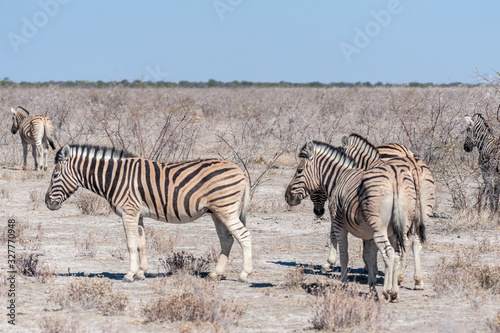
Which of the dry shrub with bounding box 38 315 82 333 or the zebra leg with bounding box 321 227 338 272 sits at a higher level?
the zebra leg with bounding box 321 227 338 272

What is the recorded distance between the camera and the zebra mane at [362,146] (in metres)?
9.09

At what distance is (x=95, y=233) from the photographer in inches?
479

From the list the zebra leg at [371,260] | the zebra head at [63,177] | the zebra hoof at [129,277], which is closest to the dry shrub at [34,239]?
the zebra head at [63,177]

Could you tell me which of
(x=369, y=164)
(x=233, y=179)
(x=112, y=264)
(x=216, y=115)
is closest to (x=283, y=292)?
(x=233, y=179)

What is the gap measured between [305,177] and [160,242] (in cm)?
283

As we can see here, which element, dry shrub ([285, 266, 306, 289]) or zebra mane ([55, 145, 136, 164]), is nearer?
dry shrub ([285, 266, 306, 289])

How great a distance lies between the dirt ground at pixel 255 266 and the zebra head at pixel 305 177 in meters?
1.04

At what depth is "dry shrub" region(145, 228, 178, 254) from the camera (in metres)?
10.7

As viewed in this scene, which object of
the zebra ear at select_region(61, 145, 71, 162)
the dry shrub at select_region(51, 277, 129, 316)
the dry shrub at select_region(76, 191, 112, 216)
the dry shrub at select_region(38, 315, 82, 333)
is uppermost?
the zebra ear at select_region(61, 145, 71, 162)

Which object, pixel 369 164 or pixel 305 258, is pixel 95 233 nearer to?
pixel 305 258

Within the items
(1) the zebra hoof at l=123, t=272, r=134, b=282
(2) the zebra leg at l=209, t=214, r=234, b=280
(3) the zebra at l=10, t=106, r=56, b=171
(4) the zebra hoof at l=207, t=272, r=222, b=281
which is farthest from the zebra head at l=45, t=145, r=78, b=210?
(3) the zebra at l=10, t=106, r=56, b=171

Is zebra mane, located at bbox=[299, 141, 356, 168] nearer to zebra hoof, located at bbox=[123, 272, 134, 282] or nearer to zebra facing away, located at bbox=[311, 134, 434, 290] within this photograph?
zebra facing away, located at bbox=[311, 134, 434, 290]

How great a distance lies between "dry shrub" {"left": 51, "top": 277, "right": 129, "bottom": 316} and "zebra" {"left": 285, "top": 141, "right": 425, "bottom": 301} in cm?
260

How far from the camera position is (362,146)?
362 inches
